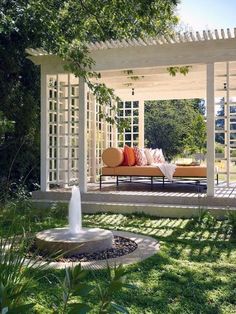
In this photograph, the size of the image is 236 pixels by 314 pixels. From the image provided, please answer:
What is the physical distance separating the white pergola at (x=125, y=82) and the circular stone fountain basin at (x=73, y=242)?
3.29 m

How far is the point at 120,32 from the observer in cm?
989

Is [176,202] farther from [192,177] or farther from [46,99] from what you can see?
[46,99]

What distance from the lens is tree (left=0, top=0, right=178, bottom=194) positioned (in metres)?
7.86

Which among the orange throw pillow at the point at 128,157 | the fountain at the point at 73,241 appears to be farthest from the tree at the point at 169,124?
the fountain at the point at 73,241

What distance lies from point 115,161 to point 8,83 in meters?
3.45

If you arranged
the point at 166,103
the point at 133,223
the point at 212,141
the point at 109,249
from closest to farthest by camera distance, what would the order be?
1. the point at 109,249
2. the point at 133,223
3. the point at 212,141
4. the point at 166,103


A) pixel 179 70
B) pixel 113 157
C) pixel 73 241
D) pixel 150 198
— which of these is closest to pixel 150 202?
pixel 150 198

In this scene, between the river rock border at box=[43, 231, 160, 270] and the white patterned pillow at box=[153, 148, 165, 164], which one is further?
the white patterned pillow at box=[153, 148, 165, 164]

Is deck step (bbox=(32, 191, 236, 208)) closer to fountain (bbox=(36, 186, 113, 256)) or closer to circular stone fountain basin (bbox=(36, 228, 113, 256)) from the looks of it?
fountain (bbox=(36, 186, 113, 256))

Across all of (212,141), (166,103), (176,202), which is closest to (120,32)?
(212,141)

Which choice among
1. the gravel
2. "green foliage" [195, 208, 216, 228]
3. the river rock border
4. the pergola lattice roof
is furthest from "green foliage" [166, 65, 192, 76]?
the gravel

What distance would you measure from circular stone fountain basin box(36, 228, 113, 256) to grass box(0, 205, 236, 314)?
35cm

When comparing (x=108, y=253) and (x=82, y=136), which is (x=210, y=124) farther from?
(x=108, y=253)

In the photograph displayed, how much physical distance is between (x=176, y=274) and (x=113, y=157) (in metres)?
5.28
